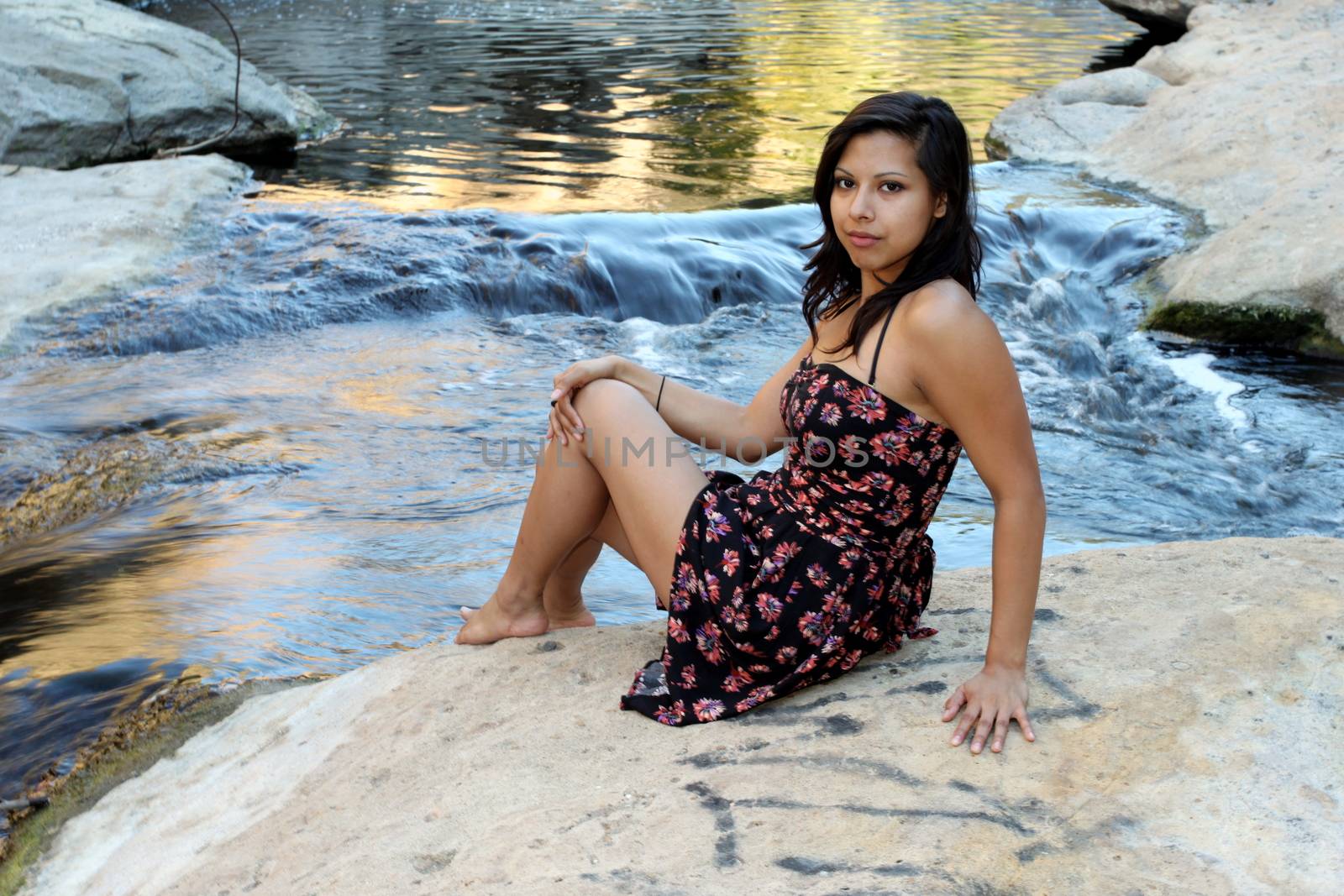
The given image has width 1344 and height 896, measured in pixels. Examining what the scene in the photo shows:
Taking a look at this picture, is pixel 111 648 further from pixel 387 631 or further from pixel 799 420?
pixel 799 420

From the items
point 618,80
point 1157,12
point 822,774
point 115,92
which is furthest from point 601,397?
point 1157,12

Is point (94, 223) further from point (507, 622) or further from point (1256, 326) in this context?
point (1256, 326)

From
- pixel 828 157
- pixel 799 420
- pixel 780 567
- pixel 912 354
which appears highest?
pixel 828 157

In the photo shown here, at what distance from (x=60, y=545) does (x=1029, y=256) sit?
6176 mm

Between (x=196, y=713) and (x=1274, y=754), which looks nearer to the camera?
(x=1274, y=754)

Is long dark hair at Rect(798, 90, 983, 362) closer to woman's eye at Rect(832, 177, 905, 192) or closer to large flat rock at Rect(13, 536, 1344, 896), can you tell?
woman's eye at Rect(832, 177, 905, 192)

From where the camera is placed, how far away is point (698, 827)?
1988 mm

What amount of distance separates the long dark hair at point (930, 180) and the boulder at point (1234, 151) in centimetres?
458

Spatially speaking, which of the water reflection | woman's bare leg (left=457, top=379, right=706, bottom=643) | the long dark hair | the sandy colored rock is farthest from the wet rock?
woman's bare leg (left=457, top=379, right=706, bottom=643)

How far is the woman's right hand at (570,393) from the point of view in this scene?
2.60m

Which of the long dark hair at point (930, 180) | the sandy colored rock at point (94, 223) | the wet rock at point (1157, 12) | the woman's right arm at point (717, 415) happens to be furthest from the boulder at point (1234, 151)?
the sandy colored rock at point (94, 223)

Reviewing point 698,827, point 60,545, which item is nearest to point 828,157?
point 698,827

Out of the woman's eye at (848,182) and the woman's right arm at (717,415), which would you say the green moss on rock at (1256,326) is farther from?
the woman's eye at (848,182)

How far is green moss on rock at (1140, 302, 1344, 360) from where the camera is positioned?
20.2 feet
